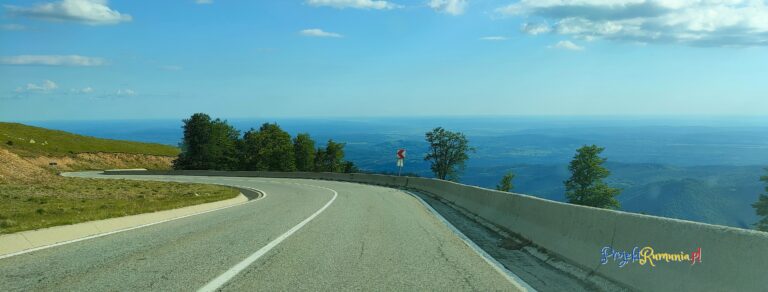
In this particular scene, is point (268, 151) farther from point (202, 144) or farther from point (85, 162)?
point (85, 162)

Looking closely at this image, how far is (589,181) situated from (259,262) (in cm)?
7645

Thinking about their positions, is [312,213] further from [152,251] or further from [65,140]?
[65,140]

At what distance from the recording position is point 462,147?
116 metres

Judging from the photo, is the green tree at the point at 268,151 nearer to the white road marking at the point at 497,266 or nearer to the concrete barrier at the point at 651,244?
the white road marking at the point at 497,266

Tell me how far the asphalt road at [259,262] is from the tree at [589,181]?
68.2 metres

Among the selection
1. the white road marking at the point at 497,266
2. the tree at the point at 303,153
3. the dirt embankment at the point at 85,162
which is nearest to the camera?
the white road marking at the point at 497,266

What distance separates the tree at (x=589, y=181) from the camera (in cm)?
7538

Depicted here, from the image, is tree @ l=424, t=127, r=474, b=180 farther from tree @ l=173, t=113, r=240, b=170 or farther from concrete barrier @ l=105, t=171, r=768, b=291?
concrete barrier @ l=105, t=171, r=768, b=291

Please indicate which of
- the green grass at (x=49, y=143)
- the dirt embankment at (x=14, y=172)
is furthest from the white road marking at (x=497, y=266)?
the green grass at (x=49, y=143)

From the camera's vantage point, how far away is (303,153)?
125250mm

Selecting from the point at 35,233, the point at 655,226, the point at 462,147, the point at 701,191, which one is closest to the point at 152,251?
the point at 35,233

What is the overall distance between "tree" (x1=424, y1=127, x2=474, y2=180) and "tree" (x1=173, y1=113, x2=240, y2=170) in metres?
41.5

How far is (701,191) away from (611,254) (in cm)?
15717

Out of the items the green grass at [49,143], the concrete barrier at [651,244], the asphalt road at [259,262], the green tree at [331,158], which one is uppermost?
the concrete barrier at [651,244]
